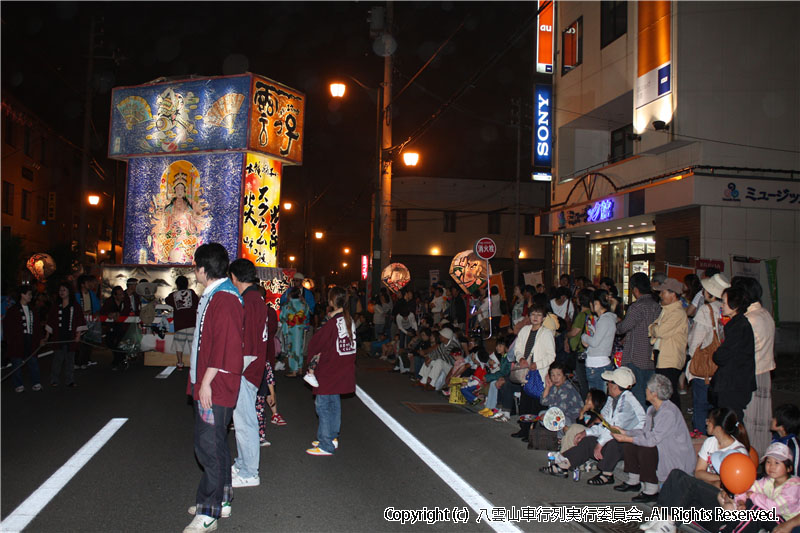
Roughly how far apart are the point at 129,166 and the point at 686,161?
1520cm

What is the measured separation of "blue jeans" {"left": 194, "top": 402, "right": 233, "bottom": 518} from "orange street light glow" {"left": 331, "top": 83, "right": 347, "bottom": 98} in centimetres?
1952


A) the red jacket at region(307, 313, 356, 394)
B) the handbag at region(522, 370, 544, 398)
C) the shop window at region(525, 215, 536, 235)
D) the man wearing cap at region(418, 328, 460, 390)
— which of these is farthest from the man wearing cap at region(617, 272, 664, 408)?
the shop window at region(525, 215, 536, 235)

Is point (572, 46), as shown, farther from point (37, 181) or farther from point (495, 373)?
point (37, 181)

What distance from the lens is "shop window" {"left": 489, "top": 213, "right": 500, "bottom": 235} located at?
158 ft

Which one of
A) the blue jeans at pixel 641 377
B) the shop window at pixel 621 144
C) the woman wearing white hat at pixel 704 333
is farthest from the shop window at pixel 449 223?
the woman wearing white hat at pixel 704 333

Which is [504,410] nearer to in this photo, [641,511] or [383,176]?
[641,511]

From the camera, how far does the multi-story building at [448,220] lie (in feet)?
155

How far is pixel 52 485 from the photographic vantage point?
18.9 feet

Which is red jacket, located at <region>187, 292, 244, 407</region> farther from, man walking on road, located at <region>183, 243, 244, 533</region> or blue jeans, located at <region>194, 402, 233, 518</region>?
blue jeans, located at <region>194, 402, 233, 518</region>

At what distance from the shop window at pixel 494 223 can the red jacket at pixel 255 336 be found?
139 feet

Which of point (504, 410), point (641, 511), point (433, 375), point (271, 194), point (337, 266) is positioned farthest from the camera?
point (337, 266)

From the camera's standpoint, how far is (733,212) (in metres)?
16.6

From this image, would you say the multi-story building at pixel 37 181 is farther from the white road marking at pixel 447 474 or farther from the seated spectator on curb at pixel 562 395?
the seated spectator on curb at pixel 562 395

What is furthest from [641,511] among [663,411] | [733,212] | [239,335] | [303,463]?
[733,212]
